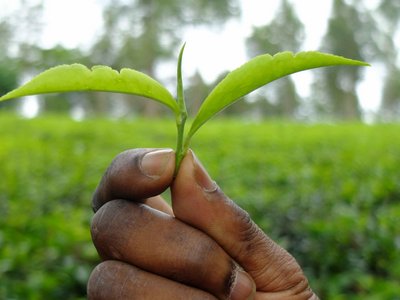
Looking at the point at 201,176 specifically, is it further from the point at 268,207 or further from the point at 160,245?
the point at 268,207

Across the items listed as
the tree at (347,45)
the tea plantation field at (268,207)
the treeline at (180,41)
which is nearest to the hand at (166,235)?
the tea plantation field at (268,207)

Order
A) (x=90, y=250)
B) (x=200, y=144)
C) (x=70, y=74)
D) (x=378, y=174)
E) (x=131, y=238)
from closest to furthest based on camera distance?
(x=70, y=74), (x=131, y=238), (x=90, y=250), (x=378, y=174), (x=200, y=144)

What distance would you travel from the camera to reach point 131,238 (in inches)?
32.8

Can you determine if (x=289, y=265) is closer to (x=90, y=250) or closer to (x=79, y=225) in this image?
(x=90, y=250)

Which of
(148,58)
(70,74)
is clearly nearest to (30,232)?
(70,74)

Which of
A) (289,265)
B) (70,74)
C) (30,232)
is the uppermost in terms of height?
(70,74)

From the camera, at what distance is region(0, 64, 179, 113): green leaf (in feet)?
2.05

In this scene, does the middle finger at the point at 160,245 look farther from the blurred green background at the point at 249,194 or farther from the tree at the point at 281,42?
the tree at the point at 281,42

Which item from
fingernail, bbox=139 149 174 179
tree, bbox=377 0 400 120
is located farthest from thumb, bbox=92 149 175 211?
tree, bbox=377 0 400 120

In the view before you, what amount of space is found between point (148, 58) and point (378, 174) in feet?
31.5

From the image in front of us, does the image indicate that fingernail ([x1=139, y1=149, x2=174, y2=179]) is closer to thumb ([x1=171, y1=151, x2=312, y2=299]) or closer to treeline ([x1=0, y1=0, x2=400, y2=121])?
thumb ([x1=171, y1=151, x2=312, y2=299])

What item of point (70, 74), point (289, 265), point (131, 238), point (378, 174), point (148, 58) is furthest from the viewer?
point (148, 58)

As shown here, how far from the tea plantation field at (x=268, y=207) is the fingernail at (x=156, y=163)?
1.03m

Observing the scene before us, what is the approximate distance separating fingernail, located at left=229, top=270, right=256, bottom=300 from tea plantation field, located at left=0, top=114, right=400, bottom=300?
38.9 inches
